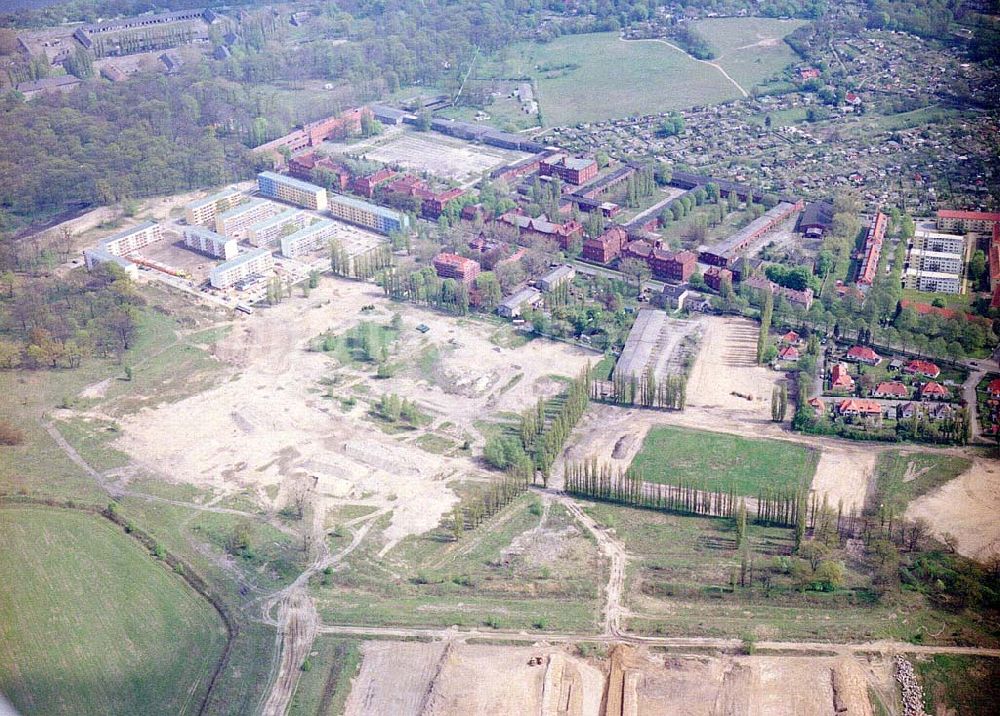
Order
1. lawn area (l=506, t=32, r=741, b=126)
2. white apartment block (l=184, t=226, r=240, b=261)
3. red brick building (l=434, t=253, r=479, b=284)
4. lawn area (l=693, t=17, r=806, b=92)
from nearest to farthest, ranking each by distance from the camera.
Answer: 1. red brick building (l=434, t=253, r=479, b=284)
2. white apartment block (l=184, t=226, r=240, b=261)
3. lawn area (l=506, t=32, r=741, b=126)
4. lawn area (l=693, t=17, r=806, b=92)

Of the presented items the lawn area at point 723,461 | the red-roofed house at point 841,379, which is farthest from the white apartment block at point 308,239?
the red-roofed house at point 841,379

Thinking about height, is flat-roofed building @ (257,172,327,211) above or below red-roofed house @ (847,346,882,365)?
above

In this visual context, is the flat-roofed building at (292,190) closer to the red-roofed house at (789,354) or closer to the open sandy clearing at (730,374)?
the open sandy clearing at (730,374)

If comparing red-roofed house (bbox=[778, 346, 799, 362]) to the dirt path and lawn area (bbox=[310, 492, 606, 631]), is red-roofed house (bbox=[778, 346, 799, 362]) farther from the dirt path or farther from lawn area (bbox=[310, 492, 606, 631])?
the dirt path

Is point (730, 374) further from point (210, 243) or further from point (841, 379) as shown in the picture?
point (210, 243)

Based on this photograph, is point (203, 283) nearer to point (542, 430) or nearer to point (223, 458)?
point (223, 458)

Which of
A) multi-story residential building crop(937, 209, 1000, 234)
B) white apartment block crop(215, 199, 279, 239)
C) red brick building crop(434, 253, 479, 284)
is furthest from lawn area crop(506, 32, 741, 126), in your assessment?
multi-story residential building crop(937, 209, 1000, 234)
